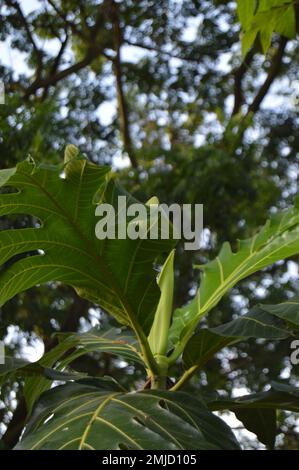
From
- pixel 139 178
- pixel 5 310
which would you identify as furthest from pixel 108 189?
pixel 139 178

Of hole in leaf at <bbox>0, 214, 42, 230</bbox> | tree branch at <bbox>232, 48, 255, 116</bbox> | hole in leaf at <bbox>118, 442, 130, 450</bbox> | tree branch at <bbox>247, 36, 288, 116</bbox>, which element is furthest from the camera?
tree branch at <bbox>232, 48, 255, 116</bbox>

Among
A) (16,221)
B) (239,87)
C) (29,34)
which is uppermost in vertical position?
(29,34)

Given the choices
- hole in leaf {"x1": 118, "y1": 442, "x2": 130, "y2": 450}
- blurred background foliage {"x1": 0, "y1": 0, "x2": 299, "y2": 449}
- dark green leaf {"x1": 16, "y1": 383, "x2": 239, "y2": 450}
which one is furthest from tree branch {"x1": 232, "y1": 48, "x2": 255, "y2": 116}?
hole in leaf {"x1": 118, "y1": 442, "x2": 130, "y2": 450}

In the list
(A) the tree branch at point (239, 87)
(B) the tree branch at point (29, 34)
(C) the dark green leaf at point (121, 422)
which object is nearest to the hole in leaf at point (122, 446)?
(C) the dark green leaf at point (121, 422)

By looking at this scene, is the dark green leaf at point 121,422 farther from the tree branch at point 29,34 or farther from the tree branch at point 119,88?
the tree branch at point 29,34

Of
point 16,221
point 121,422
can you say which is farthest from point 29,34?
point 121,422

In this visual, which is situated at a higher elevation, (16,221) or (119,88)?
(119,88)

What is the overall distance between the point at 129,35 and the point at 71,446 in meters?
4.48

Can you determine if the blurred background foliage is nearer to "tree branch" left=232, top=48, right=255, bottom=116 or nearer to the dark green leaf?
"tree branch" left=232, top=48, right=255, bottom=116

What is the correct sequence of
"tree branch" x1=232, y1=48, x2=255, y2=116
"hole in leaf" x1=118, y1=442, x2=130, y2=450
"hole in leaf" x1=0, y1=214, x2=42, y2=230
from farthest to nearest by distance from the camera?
"tree branch" x1=232, y1=48, x2=255, y2=116
"hole in leaf" x1=0, y1=214, x2=42, y2=230
"hole in leaf" x1=118, y1=442, x2=130, y2=450

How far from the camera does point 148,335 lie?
51.9 inches

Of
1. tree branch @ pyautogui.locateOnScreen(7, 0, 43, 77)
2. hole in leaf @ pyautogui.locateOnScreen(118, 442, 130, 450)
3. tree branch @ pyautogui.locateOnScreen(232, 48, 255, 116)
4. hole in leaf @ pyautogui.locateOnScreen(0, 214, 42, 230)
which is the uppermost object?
tree branch @ pyautogui.locateOnScreen(7, 0, 43, 77)

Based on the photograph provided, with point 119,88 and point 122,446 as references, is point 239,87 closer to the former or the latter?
point 119,88
